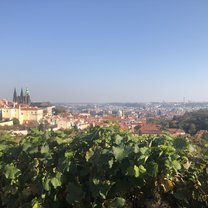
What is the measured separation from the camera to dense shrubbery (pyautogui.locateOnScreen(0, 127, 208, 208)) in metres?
2.97

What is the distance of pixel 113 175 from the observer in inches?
121

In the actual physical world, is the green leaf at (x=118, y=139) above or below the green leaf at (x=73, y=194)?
above

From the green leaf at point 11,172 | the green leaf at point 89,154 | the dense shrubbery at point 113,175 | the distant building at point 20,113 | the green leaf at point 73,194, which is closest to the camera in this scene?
the dense shrubbery at point 113,175

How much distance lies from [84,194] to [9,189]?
881 millimetres

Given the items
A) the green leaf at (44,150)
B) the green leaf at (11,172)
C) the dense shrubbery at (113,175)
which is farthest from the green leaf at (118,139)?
the green leaf at (11,172)

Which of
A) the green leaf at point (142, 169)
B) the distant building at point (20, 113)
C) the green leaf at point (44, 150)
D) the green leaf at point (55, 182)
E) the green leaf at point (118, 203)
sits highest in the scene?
the green leaf at point (44, 150)

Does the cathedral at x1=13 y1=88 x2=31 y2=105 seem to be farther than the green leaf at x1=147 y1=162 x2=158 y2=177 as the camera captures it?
Yes

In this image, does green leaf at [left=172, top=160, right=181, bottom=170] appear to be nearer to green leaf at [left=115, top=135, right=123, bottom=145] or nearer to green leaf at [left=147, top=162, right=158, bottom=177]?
green leaf at [left=147, top=162, right=158, bottom=177]

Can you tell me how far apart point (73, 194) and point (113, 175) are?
0.40 meters

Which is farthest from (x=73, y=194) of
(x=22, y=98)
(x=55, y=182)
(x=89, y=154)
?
(x=22, y=98)

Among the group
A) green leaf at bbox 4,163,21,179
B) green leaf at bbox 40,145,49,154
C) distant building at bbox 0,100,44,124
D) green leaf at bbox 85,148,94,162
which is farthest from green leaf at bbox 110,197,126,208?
distant building at bbox 0,100,44,124

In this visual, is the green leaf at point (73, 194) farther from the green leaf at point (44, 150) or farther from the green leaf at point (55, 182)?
the green leaf at point (44, 150)

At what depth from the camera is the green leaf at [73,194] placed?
3088mm

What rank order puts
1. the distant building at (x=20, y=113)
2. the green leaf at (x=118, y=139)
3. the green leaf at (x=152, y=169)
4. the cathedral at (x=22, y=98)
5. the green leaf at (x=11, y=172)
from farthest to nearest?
1. the cathedral at (x=22, y=98)
2. the distant building at (x=20, y=113)
3. the green leaf at (x=11, y=172)
4. the green leaf at (x=118, y=139)
5. the green leaf at (x=152, y=169)
